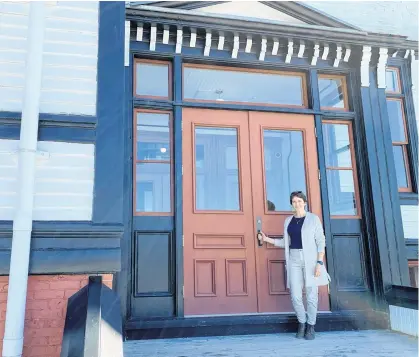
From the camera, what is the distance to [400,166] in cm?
496

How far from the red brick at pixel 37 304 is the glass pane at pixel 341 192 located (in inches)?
128

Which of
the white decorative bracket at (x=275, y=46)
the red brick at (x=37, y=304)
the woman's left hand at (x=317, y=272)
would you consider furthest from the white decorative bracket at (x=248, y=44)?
the red brick at (x=37, y=304)

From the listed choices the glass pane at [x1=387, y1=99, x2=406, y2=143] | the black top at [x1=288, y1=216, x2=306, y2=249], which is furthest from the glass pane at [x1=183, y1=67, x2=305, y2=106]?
the black top at [x1=288, y1=216, x2=306, y2=249]

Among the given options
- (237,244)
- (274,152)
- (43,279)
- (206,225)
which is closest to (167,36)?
(274,152)

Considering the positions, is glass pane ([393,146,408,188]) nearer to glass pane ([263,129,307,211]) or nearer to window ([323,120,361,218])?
window ([323,120,361,218])

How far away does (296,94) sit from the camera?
4.80 metres

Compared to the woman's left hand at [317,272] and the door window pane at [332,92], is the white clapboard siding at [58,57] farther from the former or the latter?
the door window pane at [332,92]

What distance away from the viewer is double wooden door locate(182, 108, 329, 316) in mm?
4039

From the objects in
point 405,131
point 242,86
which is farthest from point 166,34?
point 405,131

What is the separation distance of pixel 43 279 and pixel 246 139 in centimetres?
268

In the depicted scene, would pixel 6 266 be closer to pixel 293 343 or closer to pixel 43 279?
pixel 43 279

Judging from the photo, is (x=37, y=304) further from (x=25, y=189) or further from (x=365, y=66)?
(x=365, y=66)

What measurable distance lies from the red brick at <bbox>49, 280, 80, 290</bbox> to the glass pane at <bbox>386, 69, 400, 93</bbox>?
4577 millimetres

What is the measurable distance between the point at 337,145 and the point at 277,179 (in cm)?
94
